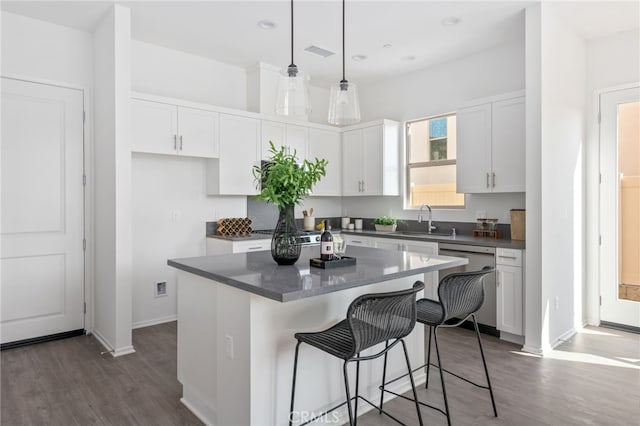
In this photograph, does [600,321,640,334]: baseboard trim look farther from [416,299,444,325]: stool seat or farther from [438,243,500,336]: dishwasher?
[416,299,444,325]: stool seat

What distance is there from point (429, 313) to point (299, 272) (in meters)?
0.84

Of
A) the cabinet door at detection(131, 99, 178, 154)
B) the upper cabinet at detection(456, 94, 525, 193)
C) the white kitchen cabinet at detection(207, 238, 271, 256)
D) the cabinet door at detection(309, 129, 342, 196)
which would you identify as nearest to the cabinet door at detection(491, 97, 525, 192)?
the upper cabinet at detection(456, 94, 525, 193)

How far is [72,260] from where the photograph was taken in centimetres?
384

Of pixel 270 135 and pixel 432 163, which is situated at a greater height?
pixel 270 135

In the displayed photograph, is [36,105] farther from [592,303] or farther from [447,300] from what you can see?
[592,303]

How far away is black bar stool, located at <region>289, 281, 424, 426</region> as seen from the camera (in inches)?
70.3

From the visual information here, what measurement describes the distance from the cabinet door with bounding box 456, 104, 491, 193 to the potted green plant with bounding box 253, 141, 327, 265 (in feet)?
8.01

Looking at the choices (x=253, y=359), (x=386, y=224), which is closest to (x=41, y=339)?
(x=253, y=359)

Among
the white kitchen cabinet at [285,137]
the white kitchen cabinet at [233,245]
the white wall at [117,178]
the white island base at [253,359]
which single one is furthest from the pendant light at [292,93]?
the white kitchen cabinet at [285,137]

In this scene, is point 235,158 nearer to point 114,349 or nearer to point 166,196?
point 166,196

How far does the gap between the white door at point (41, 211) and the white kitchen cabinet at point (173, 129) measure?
59 centimetres

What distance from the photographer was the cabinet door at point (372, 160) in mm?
5223

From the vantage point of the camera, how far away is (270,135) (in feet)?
16.0

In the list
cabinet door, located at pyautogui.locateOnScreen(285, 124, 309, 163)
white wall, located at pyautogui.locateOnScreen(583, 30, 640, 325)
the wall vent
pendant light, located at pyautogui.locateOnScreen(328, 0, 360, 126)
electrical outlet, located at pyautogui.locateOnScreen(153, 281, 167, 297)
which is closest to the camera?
pendant light, located at pyautogui.locateOnScreen(328, 0, 360, 126)
